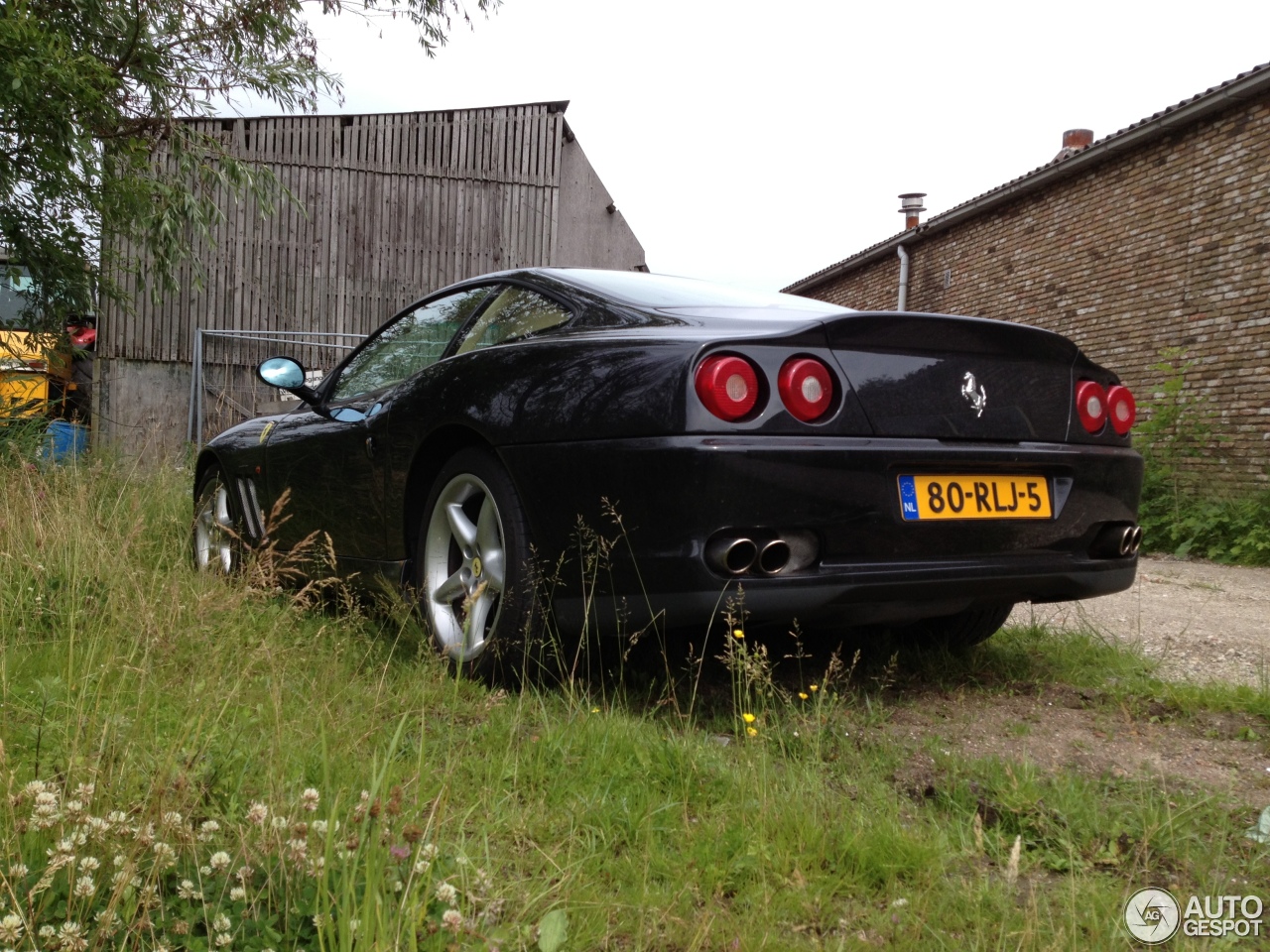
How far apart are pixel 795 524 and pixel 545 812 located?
2.91ft

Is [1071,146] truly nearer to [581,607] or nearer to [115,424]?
[115,424]

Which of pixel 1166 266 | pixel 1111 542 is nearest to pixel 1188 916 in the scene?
pixel 1111 542

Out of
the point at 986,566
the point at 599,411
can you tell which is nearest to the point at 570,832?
the point at 599,411

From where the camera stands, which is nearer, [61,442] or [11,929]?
[11,929]

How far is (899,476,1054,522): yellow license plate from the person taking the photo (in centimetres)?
254

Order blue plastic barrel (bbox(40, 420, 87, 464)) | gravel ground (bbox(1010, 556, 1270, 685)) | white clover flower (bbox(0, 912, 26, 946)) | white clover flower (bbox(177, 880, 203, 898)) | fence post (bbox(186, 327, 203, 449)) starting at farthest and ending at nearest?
fence post (bbox(186, 327, 203, 449))
blue plastic barrel (bbox(40, 420, 87, 464))
gravel ground (bbox(1010, 556, 1270, 685))
white clover flower (bbox(177, 880, 203, 898))
white clover flower (bbox(0, 912, 26, 946))

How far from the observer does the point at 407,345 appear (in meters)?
3.85

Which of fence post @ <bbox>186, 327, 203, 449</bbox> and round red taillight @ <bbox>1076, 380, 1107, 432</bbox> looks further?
fence post @ <bbox>186, 327, 203, 449</bbox>

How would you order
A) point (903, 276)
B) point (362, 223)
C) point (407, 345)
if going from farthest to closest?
point (903, 276) → point (362, 223) → point (407, 345)

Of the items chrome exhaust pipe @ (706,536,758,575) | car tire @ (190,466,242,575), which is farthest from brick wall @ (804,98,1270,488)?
car tire @ (190,466,242,575)

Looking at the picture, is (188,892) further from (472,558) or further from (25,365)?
(25,365)

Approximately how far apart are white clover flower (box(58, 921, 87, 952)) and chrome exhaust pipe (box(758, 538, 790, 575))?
1536 mm

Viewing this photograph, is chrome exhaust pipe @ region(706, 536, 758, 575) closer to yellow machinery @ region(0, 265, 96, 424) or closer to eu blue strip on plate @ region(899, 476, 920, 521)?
eu blue strip on plate @ region(899, 476, 920, 521)

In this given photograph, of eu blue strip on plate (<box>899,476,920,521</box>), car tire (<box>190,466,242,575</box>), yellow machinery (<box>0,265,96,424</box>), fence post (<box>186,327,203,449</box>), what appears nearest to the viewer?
eu blue strip on plate (<box>899,476,920,521</box>)
